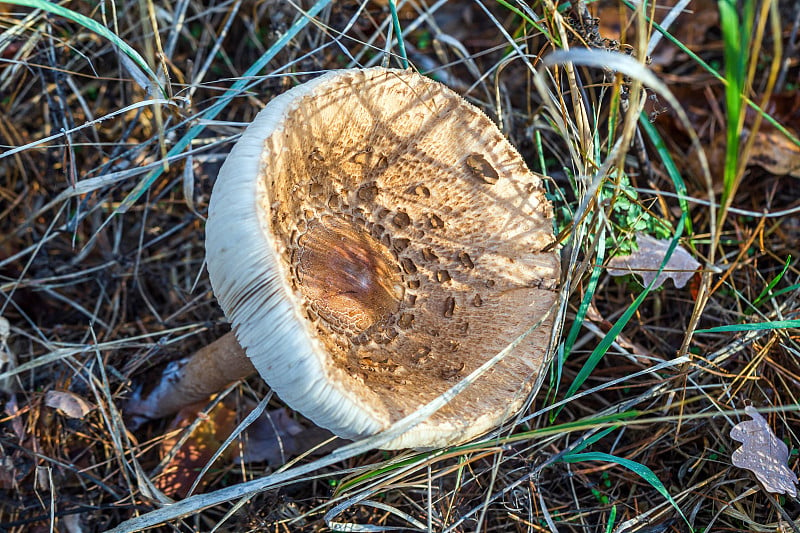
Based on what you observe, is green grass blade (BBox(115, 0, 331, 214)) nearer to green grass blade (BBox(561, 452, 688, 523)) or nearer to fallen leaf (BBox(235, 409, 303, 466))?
fallen leaf (BBox(235, 409, 303, 466))

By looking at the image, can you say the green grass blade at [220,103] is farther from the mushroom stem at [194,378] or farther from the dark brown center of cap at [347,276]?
the dark brown center of cap at [347,276]

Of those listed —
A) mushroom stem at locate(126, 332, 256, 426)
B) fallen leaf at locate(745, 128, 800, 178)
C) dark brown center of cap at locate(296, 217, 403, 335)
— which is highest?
dark brown center of cap at locate(296, 217, 403, 335)

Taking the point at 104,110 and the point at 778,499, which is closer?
the point at 778,499

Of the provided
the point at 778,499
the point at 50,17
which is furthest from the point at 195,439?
the point at 778,499

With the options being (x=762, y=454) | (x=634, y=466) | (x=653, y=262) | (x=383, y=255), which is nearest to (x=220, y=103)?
(x=383, y=255)

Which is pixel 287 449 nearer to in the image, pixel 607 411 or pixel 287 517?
pixel 287 517

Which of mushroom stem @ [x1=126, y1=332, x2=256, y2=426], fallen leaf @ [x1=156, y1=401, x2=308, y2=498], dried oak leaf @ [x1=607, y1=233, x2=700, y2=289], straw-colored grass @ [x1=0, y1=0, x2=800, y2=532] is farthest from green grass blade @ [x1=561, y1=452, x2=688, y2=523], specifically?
mushroom stem @ [x1=126, y1=332, x2=256, y2=426]

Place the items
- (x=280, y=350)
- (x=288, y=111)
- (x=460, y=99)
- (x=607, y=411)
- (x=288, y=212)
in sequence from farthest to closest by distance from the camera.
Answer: (x=607, y=411), (x=460, y=99), (x=288, y=212), (x=288, y=111), (x=280, y=350)
